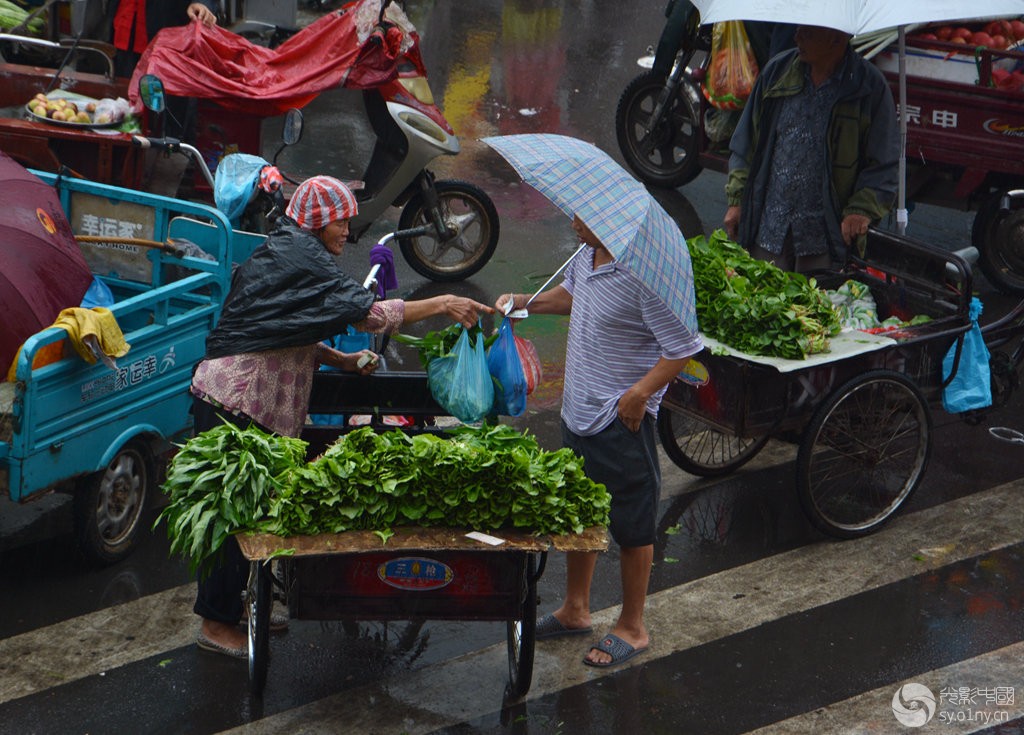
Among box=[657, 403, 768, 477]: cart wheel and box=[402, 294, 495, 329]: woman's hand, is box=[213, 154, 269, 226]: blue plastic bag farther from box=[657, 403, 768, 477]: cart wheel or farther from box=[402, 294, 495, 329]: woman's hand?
box=[657, 403, 768, 477]: cart wheel

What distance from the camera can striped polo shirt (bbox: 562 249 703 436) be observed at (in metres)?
4.75

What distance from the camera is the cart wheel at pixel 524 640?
4562 millimetres

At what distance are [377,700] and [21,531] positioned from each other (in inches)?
80.3

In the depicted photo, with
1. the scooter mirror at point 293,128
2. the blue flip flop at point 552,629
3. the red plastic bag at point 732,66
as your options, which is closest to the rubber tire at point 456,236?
the scooter mirror at point 293,128

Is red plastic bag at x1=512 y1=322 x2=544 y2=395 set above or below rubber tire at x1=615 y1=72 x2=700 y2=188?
below

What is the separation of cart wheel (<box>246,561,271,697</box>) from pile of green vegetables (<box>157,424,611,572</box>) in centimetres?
23

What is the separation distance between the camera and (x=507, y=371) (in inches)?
200

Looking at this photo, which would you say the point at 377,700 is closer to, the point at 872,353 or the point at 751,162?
the point at 872,353

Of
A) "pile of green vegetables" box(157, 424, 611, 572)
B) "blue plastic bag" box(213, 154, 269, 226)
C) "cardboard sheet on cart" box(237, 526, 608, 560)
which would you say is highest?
"blue plastic bag" box(213, 154, 269, 226)

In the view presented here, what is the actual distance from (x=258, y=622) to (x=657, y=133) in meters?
7.04

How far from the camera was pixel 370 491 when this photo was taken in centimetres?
428

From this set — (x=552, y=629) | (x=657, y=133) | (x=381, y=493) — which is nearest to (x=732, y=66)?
(x=657, y=133)

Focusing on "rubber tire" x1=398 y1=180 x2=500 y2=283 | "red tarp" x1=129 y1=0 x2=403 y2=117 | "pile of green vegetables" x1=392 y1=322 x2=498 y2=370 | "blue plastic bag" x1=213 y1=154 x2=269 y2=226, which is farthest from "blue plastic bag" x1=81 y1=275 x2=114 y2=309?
"rubber tire" x1=398 y1=180 x2=500 y2=283

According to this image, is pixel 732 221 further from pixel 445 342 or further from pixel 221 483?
pixel 221 483
